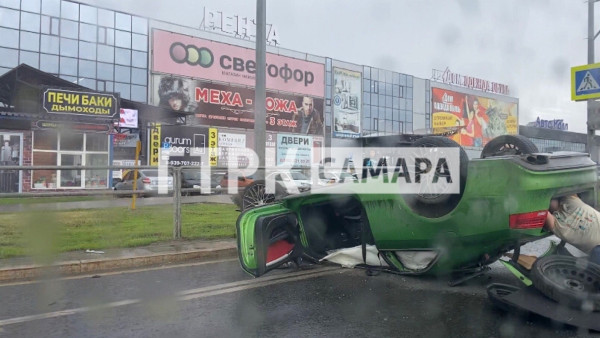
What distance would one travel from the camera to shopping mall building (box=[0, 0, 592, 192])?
2064cm

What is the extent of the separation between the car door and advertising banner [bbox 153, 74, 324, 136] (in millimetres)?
29091

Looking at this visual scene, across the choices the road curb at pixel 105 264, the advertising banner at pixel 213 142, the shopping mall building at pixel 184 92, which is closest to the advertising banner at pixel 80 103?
A: the shopping mall building at pixel 184 92

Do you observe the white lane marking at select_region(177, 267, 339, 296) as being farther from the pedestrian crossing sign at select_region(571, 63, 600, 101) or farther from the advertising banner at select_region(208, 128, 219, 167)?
the advertising banner at select_region(208, 128, 219, 167)

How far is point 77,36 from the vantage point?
82.5 feet

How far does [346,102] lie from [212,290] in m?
37.7

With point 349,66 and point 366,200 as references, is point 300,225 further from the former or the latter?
point 349,66

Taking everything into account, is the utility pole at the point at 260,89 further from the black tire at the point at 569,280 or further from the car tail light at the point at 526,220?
the black tire at the point at 569,280

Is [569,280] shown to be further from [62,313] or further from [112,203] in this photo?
[112,203]

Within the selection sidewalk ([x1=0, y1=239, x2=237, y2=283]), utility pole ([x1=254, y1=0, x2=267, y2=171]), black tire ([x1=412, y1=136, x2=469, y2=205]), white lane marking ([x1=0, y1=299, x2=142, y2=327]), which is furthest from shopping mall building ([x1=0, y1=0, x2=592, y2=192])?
black tire ([x1=412, y1=136, x2=469, y2=205])

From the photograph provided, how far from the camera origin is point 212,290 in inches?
189

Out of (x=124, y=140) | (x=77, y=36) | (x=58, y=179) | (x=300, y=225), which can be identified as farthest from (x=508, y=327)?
(x=77, y=36)

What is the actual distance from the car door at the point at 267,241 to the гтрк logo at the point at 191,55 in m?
30.0

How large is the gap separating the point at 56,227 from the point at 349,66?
38.5 metres

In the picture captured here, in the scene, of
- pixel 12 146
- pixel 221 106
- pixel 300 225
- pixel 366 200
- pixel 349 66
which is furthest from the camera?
pixel 349 66
